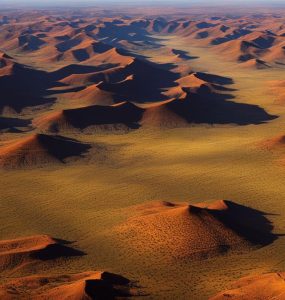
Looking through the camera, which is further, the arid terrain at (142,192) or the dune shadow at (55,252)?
the dune shadow at (55,252)

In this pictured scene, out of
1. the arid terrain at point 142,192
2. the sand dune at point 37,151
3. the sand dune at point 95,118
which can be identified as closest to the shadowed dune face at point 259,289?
the arid terrain at point 142,192

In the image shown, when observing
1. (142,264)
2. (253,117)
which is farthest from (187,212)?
(253,117)

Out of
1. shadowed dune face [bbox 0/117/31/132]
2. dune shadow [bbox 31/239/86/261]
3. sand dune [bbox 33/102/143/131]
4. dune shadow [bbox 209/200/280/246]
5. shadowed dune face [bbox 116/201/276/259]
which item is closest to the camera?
dune shadow [bbox 31/239/86/261]

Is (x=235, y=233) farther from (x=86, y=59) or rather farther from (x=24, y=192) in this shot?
(x=86, y=59)

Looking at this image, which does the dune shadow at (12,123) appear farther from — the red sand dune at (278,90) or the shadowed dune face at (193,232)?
the red sand dune at (278,90)

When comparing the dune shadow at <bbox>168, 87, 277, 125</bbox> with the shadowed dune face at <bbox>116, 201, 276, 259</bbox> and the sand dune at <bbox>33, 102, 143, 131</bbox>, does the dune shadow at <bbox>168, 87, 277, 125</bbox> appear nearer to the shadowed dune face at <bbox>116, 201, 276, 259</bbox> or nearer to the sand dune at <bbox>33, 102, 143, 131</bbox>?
the sand dune at <bbox>33, 102, 143, 131</bbox>

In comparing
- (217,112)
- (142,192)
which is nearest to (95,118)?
(217,112)

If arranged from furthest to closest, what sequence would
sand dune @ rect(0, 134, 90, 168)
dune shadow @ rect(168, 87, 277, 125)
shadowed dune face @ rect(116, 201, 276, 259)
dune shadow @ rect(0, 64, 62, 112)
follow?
dune shadow @ rect(0, 64, 62, 112)
dune shadow @ rect(168, 87, 277, 125)
sand dune @ rect(0, 134, 90, 168)
shadowed dune face @ rect(116, 201, 276, 259)

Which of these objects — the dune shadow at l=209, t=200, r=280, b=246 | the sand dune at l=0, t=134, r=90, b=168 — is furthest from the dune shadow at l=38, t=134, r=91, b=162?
the dune shadow at l=209, t=200, r=280, b=246
